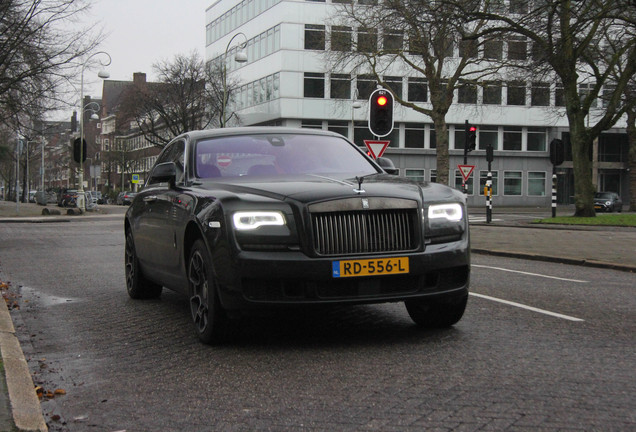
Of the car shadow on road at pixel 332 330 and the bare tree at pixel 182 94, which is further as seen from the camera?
the bare tree at pixel 182 94

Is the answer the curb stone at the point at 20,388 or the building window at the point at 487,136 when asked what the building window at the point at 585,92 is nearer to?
the building window at the point at 487,136

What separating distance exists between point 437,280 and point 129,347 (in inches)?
90.0

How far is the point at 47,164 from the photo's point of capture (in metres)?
131

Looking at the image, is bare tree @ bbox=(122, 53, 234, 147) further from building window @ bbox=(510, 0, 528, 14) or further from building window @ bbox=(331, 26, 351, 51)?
building window @ bbox=(510, 0, 528, 14)

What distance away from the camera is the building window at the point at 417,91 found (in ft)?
193

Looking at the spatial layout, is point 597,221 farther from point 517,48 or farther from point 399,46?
point 399,46

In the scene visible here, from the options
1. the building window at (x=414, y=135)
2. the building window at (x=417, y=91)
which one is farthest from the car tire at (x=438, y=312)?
the building window at (x=414, y=135)

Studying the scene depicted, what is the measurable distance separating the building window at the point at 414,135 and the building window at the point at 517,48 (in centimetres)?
2647

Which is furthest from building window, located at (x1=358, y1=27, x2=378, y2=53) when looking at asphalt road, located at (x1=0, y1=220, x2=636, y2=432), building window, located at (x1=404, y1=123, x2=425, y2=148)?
asphalt road, located at (x1=0, y1=220, x2=636, y2=432)

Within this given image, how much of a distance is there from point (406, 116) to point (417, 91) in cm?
219

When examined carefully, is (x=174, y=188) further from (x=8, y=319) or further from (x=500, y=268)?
(x=500, y=268)

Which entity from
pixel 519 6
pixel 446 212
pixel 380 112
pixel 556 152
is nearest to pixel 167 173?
pixel 446 212

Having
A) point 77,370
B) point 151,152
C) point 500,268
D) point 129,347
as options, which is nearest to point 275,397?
point 77,370

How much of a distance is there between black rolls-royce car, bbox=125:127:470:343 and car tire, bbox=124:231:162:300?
1895 millimetres
